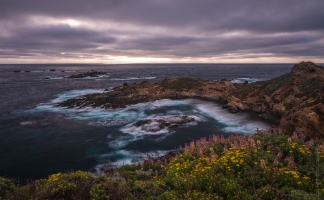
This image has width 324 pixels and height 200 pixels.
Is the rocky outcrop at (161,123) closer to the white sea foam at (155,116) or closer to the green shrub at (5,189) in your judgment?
the white sea foam at (155,116)

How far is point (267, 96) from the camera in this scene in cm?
2961

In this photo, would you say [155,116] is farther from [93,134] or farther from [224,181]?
[224,181]

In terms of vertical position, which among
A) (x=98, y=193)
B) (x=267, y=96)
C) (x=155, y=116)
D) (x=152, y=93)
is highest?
(x=267, y=96)

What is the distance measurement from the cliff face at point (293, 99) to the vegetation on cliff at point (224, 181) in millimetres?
6527

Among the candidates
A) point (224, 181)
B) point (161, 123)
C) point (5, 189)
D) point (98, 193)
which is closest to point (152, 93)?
point (161, 123)

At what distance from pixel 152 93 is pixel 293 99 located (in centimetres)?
2292

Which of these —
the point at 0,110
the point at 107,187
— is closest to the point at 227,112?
A: the point at 107,187

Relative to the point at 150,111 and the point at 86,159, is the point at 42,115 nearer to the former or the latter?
the point at 150,111

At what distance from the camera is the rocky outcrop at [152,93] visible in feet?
121

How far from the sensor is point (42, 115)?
31906 mm

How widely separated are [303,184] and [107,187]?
5788mm

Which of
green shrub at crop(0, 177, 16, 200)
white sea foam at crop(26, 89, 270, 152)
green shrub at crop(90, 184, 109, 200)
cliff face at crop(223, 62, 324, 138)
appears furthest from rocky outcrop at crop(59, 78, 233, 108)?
green shrub at crop(90, 184, 109, 200)

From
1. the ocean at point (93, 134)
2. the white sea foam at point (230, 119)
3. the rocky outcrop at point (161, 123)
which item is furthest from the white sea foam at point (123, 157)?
the white sea foam at point (230, 119)

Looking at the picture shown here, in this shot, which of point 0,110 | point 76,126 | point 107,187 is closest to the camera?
point 107,187
